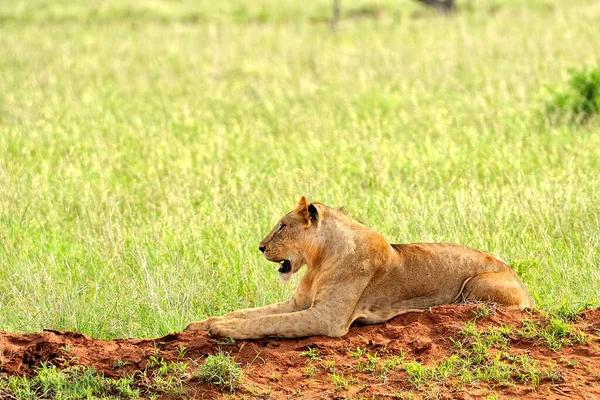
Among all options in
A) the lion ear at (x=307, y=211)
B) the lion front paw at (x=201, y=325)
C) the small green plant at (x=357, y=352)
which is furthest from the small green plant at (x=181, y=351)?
the lion ear at (x=307, y=211)

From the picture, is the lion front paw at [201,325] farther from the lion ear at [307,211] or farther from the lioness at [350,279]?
the lion ear at [307,211]

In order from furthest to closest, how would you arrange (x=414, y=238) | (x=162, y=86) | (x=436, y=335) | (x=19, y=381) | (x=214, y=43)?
(x=214, y=43), (x=162, y=86), (x=414, y=238), (x=436, y=335), (x=19, y=381)

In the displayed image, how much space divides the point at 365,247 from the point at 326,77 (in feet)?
33.5

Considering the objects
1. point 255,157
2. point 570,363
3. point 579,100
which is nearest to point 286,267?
point 570,363

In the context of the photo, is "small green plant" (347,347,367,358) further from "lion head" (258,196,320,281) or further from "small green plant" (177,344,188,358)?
"small green plant" (177,344,188,358)

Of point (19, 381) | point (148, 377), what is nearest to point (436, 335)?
point (148, 377)

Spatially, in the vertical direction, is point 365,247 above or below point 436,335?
above

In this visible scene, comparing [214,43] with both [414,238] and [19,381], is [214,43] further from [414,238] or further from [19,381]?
[19,381]

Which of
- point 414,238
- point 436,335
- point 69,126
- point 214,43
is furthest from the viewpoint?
point 214,43

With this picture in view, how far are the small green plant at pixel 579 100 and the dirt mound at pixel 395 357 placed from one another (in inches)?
271

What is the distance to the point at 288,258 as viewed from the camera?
613 centimetres

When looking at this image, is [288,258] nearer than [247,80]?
Yes

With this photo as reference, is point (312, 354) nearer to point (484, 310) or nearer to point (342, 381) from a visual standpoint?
point (342, 381)

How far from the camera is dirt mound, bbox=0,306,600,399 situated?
5230 mm
